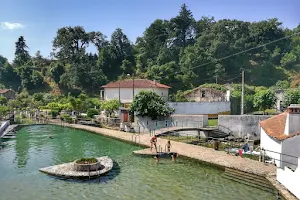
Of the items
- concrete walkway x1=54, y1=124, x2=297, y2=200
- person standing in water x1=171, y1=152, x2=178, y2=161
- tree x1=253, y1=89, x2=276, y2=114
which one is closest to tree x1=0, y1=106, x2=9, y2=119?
concrete walkway x1=54, y1=124, x2=297, y2=200

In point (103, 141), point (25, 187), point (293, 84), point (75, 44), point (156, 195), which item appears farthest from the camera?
point (75, 44)

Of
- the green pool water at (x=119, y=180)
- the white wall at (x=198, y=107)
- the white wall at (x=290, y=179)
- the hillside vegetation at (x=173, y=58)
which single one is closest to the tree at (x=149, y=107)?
the green pool water at (x=119, y=180)

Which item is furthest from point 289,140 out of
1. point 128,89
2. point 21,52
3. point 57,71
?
point 21,52

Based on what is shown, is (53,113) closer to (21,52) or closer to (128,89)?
(128,89)

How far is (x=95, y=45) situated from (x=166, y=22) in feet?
67.0

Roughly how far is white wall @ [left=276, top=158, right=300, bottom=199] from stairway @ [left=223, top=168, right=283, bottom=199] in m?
0.59

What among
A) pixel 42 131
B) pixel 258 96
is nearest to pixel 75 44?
pixel 42 131

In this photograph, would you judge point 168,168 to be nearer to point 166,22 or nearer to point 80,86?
point 80,86

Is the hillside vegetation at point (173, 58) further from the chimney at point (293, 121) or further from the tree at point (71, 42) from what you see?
the chimney at point (293, 121)

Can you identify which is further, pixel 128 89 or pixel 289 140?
pixel 128 89

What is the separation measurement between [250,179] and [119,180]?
7186 mm

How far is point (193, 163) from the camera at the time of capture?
19.4 metres

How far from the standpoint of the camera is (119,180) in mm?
16031

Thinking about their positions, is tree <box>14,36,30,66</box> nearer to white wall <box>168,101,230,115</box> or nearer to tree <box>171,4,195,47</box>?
tree <box>171,4,195,47</box>
